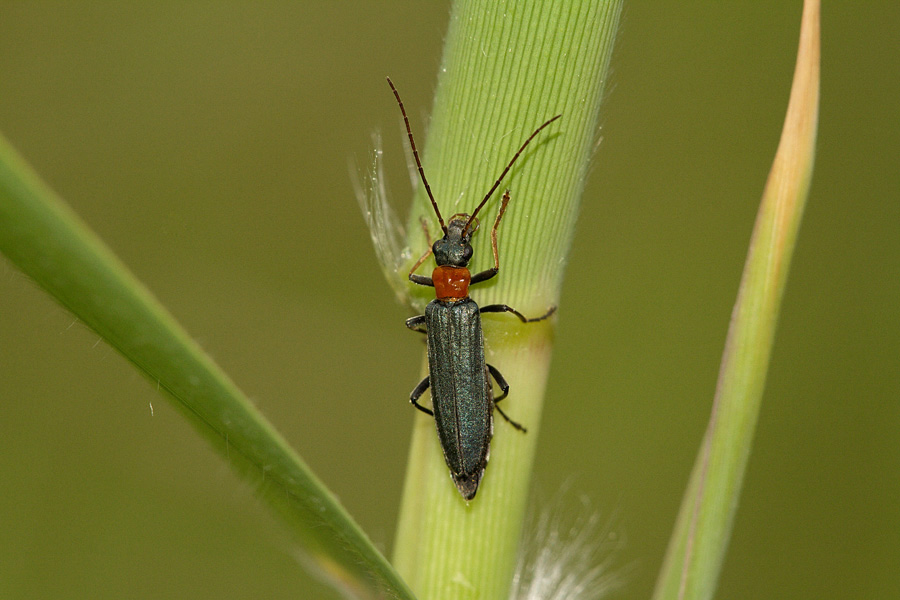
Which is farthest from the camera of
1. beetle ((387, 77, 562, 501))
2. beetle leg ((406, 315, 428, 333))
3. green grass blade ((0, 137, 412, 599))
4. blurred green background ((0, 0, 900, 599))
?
blurred green background ((0, 0, 900, 599))

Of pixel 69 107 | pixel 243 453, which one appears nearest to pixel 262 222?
pixel 69 107

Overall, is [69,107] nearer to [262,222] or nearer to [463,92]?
[262,222]

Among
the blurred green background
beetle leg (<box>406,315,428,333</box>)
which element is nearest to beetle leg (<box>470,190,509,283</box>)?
beetle leg (<box>406,315,428,333</box>)

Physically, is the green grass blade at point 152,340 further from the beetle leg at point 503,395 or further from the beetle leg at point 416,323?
the beetle leg at point 416,323

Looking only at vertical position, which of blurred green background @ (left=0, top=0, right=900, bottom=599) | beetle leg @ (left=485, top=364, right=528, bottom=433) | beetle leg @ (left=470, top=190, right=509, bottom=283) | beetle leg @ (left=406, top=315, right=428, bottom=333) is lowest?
beetle leg @ (left=485, top=364, right=528, bottom=433)

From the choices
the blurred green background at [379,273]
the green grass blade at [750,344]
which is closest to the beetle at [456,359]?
the green grass blade at [750,344]

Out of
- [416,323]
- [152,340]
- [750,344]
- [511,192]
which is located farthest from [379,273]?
[152,340]

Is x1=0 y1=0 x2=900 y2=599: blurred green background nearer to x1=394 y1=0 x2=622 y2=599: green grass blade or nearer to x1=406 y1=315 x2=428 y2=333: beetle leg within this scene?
x1=406 y1=315 x2=428 y2=333: beetle leg

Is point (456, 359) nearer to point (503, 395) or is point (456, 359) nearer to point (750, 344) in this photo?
point (503, 395)
